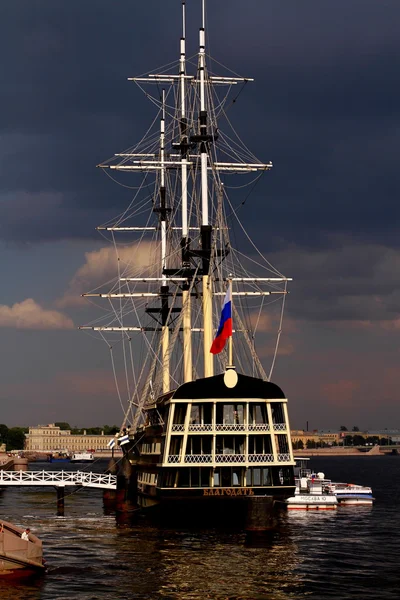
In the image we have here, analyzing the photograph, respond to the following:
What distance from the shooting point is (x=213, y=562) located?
168 feet

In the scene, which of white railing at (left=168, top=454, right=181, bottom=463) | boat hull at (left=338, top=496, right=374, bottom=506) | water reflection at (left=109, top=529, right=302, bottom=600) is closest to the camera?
water reflection at (left=109, top=529, right=302, bottom=600)

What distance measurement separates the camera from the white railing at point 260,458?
64000 millimetres

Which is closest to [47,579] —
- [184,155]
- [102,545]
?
[102,545]

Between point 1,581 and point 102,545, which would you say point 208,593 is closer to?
point 1,581

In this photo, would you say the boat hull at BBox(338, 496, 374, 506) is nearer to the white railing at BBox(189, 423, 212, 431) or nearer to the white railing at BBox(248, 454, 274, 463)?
the white railing at BBox(248, 454, 274, 463)

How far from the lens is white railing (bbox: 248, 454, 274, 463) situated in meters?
64.0

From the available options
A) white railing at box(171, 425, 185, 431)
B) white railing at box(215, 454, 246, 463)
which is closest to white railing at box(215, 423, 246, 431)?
white railing at box(215, 454, 246, 463)

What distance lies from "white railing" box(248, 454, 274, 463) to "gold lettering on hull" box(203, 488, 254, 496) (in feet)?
6.61

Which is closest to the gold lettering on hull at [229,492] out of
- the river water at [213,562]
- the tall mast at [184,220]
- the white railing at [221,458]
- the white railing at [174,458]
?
the white railing at [221,458]

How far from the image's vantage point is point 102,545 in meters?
59.4

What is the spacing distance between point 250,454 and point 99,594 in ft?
73.4

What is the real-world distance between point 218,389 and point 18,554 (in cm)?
2081

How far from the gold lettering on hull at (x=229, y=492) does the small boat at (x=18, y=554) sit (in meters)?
16.3

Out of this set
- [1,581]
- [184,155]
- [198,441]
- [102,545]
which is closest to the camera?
[1,581]
